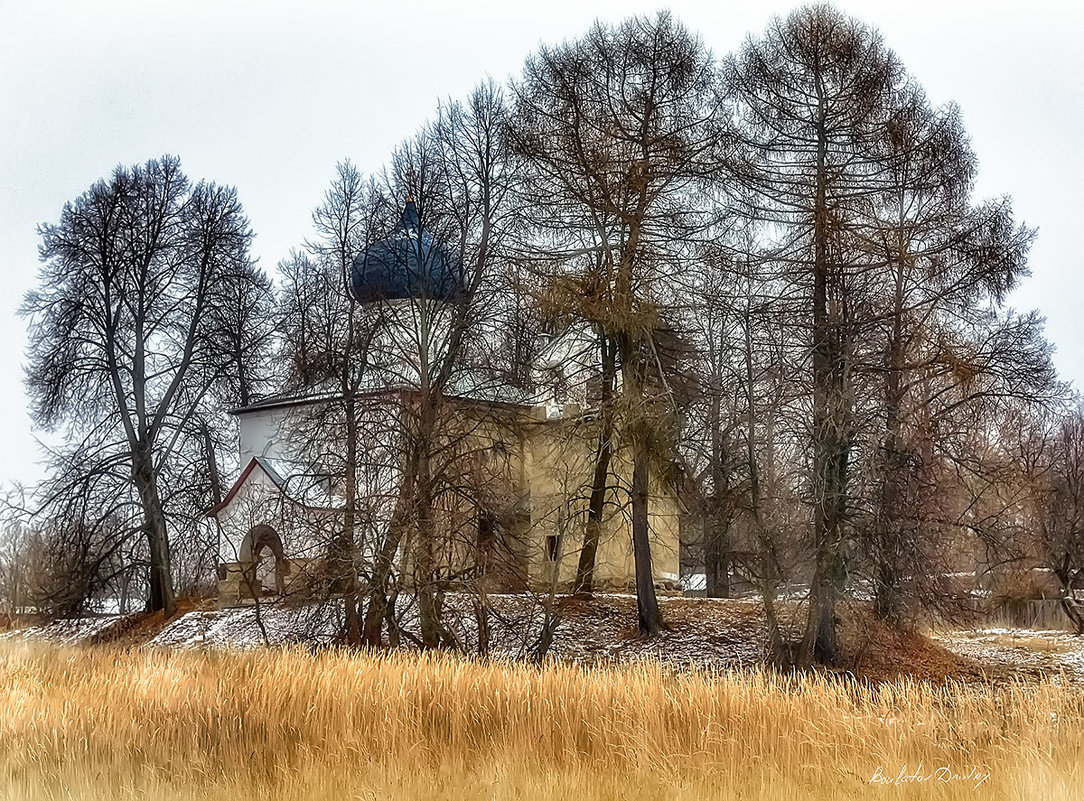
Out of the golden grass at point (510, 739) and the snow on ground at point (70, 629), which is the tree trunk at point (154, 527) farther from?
the golden grass at point (510, 739)

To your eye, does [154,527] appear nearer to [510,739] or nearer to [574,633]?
[574,633]

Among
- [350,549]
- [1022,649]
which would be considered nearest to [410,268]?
[350,549]

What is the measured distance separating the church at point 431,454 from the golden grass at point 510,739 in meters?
9.99

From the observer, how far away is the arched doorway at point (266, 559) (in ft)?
91.5

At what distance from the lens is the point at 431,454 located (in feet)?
71.5

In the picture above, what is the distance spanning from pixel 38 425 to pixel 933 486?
71.2 ft

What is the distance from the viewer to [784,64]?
2117cm

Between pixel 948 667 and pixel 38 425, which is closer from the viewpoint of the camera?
pixel 948 667

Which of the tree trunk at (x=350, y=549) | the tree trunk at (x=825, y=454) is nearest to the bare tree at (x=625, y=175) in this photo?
the tree trunk at (x=825, y=454)

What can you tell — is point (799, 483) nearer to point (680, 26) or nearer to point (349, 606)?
point (349, 606)

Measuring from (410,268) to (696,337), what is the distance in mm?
6736

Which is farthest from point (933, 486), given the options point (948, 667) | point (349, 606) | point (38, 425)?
point (38, 425)

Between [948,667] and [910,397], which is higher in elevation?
[910,397]

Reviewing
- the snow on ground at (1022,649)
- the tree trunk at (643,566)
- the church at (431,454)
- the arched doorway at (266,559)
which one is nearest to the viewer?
the snow on ground at (1022,649)
